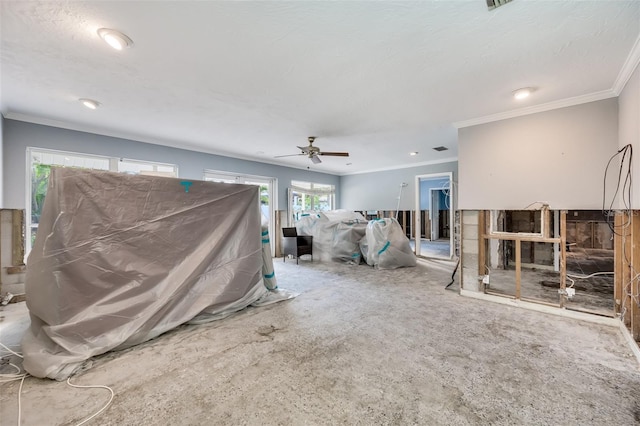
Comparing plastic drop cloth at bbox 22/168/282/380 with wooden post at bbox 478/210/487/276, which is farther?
wooden post at bbox 478/210/487/276

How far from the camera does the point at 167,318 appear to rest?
8.61ft

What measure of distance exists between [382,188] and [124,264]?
6.88 metres

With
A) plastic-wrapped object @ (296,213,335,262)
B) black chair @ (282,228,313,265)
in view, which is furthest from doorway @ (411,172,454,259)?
black chair @ (282,228,313,265)

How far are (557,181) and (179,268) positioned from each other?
4.57m

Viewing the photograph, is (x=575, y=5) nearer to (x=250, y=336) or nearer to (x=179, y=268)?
(x=250, y=336)

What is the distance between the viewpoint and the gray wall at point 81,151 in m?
3.66

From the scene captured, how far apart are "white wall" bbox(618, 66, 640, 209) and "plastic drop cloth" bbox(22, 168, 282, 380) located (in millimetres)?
3995

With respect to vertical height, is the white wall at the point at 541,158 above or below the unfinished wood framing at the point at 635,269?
above

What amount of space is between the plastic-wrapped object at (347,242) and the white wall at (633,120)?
4.11 m

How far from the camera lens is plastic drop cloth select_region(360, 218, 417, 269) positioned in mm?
5441

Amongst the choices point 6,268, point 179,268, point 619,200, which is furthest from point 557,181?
point 6,268

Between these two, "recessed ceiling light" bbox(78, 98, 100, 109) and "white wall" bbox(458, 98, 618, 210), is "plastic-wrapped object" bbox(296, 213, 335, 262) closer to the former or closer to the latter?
"white wall" bbox(458, 98, 618, 210)

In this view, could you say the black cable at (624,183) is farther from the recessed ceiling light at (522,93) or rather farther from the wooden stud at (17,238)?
the wooden stud at (17,238)

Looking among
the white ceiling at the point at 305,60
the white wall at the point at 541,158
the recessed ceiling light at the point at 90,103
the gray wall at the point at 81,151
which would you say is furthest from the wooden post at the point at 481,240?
the recessed ceiling light at the point at 90,103
